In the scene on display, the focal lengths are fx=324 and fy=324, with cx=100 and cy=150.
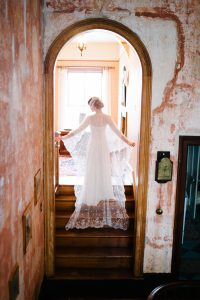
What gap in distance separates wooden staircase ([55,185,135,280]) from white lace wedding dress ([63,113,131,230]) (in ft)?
0.70

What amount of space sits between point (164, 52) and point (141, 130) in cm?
107

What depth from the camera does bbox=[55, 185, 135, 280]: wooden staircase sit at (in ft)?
15.9

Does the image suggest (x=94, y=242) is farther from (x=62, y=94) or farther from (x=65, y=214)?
(x=62, y=94)

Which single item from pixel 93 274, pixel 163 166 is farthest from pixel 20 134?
pixel 93 274

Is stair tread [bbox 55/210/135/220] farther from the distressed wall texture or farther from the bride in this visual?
the distressed wall texture

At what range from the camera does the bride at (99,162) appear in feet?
17.4

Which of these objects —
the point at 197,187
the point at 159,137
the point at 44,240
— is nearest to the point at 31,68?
the point at 159,137

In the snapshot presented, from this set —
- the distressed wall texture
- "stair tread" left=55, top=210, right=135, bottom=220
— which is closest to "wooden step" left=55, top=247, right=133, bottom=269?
"stair tread" left=55, top=210, right=135, bottom=220

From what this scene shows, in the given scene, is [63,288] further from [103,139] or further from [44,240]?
[103,139]

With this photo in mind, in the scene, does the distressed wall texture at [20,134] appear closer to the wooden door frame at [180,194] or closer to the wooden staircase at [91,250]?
the wooden staircase at [91,250]

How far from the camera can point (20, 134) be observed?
2.93 meters

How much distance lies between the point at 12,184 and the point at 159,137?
240 centimetres

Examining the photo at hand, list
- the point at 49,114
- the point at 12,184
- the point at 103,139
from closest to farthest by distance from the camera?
1. the point at 12,184
2. the point at 49,114
3. the point at 103,139

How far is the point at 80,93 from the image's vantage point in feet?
34.3
